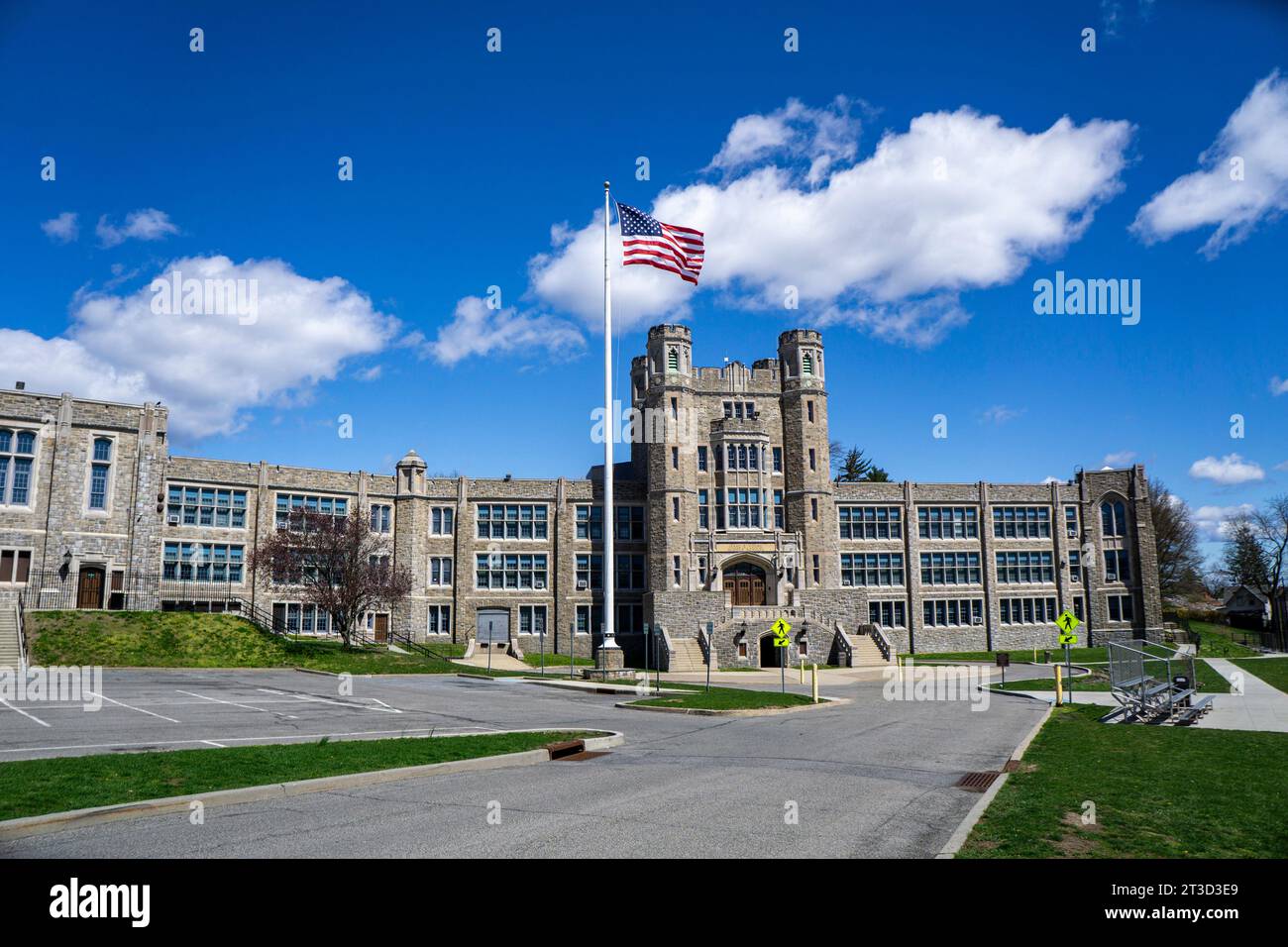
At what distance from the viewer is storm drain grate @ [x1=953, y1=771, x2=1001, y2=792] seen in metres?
12.1

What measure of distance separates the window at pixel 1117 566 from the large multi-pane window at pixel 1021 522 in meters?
4.22

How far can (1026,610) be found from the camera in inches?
2249

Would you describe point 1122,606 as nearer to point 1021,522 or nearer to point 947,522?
point 1021,522

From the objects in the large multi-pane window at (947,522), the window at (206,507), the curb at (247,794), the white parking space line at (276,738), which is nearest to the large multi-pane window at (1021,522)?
the large multi-pane window at (947,522)

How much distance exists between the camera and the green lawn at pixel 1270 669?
32.7 meters

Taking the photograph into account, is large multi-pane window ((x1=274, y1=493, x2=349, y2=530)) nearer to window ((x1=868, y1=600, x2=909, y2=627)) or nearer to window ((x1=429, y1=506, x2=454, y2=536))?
window ((x1=429, y1=506, x2=454, y2=536))

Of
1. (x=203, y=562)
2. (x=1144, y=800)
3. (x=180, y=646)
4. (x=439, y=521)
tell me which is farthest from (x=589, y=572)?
(x=1144, y=800)

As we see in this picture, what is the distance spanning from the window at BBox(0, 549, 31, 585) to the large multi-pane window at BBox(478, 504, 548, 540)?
21.7 m

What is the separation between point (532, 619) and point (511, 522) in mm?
5816

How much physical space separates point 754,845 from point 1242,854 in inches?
173

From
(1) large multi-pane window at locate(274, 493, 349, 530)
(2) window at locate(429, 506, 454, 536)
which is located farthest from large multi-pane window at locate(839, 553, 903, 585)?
(1) large multi-pane window at locate(274, 493, 349, 530)

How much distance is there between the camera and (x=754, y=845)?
843 centimetres
